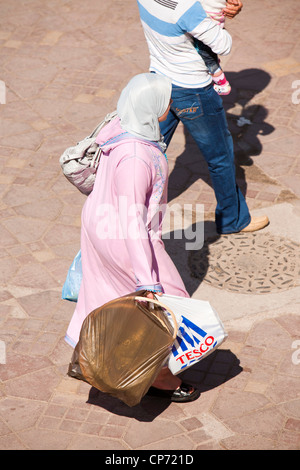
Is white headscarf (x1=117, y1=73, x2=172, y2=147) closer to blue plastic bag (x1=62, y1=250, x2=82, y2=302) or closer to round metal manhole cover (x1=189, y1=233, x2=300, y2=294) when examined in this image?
blue plastic bag (x1=62, y1=250, x2=82, y2=302)

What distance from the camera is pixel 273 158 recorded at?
7.98 metres

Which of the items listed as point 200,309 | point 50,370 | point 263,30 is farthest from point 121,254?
point 263,30

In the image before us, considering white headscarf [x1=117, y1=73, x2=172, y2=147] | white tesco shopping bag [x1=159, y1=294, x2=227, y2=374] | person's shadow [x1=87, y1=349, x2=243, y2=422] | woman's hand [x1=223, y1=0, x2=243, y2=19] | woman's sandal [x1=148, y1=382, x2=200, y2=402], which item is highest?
white headscarf [x1=117, y1=73, x2=172, y2=147]

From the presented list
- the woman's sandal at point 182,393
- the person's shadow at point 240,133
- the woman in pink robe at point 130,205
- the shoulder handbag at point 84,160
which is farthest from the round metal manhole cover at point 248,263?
the shoulder handbag at point 84,160

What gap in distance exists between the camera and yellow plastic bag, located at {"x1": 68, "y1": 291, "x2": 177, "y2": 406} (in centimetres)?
462

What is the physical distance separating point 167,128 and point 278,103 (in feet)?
8.32

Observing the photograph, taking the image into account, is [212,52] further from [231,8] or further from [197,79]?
[231,8]

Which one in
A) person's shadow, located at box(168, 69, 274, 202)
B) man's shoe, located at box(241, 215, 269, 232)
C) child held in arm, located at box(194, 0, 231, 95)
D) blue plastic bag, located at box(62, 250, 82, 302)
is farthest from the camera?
person's shadow, located at box(168, 69, 274, 202)

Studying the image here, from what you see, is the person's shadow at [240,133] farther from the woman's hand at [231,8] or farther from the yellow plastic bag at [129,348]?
the yellow plastic bag at [129,348]

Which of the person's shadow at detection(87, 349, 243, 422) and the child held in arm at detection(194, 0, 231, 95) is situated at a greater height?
the child held in arm at detection(194, 0, 231, 95)

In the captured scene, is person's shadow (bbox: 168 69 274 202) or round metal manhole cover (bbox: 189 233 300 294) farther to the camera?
person's shadow (bbox: 168 69 274 202)

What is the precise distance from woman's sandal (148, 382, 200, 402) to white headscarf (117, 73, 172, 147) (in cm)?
160

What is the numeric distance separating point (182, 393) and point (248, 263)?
1.65 meters

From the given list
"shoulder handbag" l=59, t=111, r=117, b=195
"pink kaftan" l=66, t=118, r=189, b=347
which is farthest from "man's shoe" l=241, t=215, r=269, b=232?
"shoulder handbag" l=59, t=111, r=117, b=195
